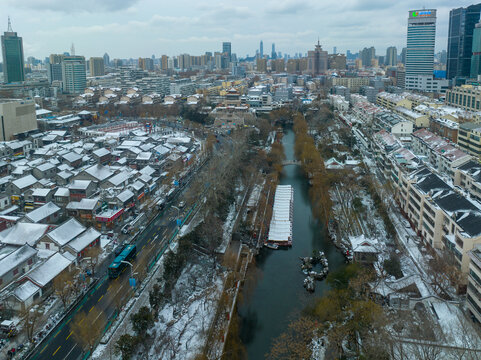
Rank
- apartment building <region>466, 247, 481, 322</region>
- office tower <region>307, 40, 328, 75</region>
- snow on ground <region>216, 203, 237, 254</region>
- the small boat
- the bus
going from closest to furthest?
apartment building <region>466, 247, 481, 322</region> < the bus < snow on ground <region>216, 203, 237, 254</region> < the small boat < office tower <region>307, 40, 328, 75</region>

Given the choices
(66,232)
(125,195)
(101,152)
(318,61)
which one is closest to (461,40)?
(318,61)

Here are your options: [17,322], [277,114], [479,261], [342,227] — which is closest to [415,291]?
[479,261]

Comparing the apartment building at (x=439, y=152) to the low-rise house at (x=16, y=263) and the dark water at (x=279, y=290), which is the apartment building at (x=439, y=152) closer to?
the dark water at (x=279, y=290)

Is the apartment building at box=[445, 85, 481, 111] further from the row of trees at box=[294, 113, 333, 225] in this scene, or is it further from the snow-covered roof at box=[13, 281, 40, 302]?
the snow-covered roof at box=[13, 281, 40, 302]

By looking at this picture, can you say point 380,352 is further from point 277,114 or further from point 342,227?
point 277,114

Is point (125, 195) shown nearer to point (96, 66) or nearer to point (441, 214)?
point (441, 214)

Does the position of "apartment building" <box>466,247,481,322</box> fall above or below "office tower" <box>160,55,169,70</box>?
below

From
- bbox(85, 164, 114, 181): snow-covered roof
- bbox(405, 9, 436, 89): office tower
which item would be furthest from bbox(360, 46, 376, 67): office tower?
bbox(85, 164, 114, 181): snow-covered roof
